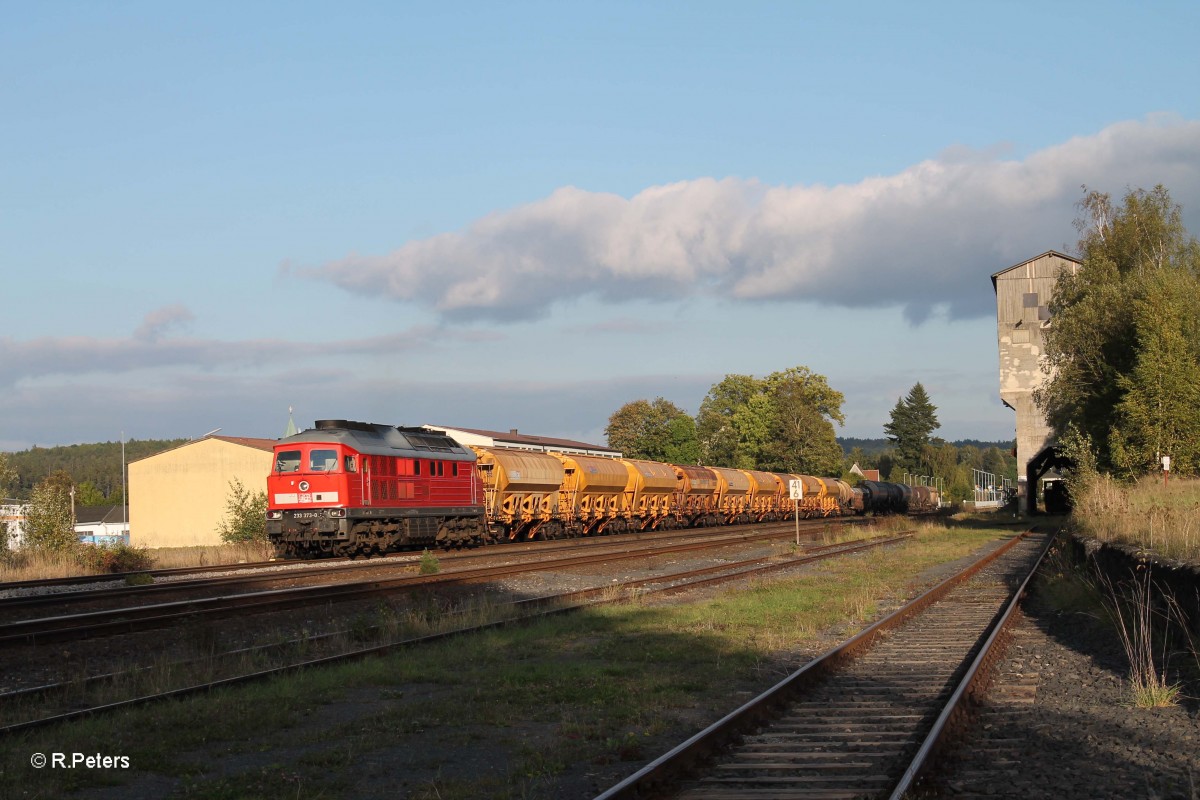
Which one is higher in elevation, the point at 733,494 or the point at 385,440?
the point at 385,440

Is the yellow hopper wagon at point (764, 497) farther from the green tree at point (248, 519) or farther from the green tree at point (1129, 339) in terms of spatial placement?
the green tree at point (248, 519)

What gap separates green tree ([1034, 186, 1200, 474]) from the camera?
1577 inches

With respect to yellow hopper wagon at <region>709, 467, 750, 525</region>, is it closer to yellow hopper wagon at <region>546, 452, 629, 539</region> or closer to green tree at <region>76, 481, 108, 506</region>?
yellow hopper wagon at <region>546, 452, 629, 539</region>

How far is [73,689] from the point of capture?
1091 cm

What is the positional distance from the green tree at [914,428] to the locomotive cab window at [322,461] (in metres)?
162

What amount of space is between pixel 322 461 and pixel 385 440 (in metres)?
2.97

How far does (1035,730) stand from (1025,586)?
42.8 ft

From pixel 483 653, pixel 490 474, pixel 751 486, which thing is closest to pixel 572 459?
pixel 490 474

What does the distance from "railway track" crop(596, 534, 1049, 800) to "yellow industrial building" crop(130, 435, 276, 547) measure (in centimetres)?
6235

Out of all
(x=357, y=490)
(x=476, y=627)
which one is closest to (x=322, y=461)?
(x=357, y=490)

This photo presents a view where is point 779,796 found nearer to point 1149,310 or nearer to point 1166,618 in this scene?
point 1166,618

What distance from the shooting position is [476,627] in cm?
1525

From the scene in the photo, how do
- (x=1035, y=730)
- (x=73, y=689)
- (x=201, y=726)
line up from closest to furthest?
(x=1035, y=730)
(x=201, y=726)
(x=73, y=689)

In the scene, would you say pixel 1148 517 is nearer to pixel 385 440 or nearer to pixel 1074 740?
pixel 1074 740
